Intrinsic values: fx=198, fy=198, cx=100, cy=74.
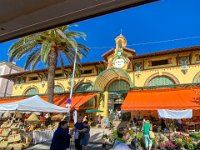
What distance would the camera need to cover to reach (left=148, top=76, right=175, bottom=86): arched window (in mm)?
19156

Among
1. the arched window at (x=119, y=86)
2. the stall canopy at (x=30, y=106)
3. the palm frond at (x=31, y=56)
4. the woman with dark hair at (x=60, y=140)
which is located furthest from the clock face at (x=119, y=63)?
the woman with dark hair at (x=60, y=140)

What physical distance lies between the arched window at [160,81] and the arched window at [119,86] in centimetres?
285

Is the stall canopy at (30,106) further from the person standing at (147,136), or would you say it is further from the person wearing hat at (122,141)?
the person wearing hat at (122,141)

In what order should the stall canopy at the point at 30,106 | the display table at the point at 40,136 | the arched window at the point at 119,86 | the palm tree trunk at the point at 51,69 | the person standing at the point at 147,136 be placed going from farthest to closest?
the arched window at the point at 119,86 → the palm tree trunk at the point at 51,69 → the display table at the point at 40,136 → the person standing at the point at 147,136 → the stall canopy at the point at 30,106

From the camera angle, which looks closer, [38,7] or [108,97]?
[38,7]

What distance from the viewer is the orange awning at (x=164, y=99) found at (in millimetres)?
14969

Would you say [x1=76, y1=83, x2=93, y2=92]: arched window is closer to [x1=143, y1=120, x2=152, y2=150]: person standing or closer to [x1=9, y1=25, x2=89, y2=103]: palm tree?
[x1=9, y1=25, x2=89, y2=103]: palm tree

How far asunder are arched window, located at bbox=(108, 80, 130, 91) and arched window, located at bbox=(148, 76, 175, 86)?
285cm

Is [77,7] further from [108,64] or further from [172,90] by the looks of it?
[108,64]

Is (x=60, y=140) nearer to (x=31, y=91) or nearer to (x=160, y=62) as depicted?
(x=160, y=62)

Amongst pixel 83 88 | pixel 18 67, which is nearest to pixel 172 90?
pixel 83 88

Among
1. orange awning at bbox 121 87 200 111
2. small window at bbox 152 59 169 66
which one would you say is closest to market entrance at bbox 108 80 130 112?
orange awning at bbox 121 87 200 111

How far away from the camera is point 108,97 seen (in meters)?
22.4

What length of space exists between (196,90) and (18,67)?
1368 inches
